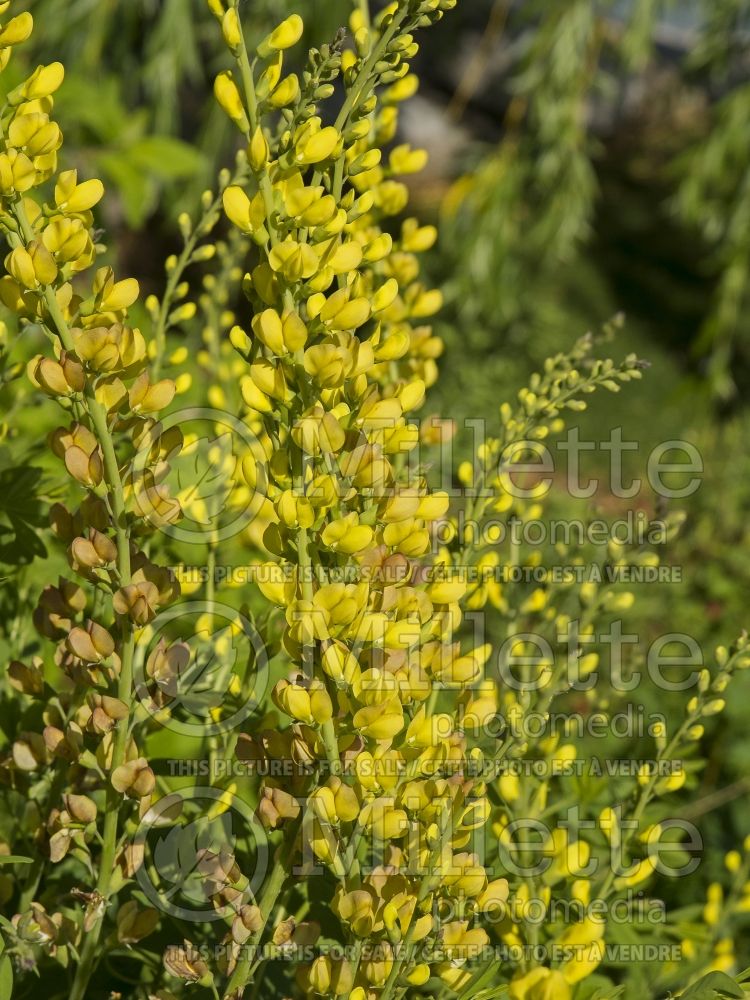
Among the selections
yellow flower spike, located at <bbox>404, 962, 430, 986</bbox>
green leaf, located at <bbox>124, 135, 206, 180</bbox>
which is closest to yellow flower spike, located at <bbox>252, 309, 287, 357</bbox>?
yellow flower spike, located at <bbox>404, 962, 430, 986</bbox>

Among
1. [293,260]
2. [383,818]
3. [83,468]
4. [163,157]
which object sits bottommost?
[163,157]

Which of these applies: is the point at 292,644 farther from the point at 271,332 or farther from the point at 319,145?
the point at 319,145

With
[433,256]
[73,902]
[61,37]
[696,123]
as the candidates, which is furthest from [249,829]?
[696,123]

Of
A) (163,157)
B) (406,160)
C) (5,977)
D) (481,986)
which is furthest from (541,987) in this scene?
(163,157)

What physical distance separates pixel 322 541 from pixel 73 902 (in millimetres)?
384

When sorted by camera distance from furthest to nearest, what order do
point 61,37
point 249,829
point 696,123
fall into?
point 696,123 < point 61,37 < point 249,829

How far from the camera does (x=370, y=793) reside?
1.90ft

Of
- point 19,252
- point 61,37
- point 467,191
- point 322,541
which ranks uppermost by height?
point 19,252

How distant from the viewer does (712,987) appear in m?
0.54

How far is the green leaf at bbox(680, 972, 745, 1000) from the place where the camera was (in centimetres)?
53

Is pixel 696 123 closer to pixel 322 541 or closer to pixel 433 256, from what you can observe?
pixel 433 256

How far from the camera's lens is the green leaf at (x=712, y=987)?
1.75 ft

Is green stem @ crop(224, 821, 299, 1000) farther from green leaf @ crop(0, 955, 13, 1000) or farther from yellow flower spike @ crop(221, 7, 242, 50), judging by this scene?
yellow flower spike @ crop(221, 7, 242, 50)

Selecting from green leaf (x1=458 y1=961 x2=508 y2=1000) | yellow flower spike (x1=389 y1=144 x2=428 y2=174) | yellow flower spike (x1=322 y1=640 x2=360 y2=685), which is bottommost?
green leaf (x1=458 y1=961 x2=508 y2=1000)
